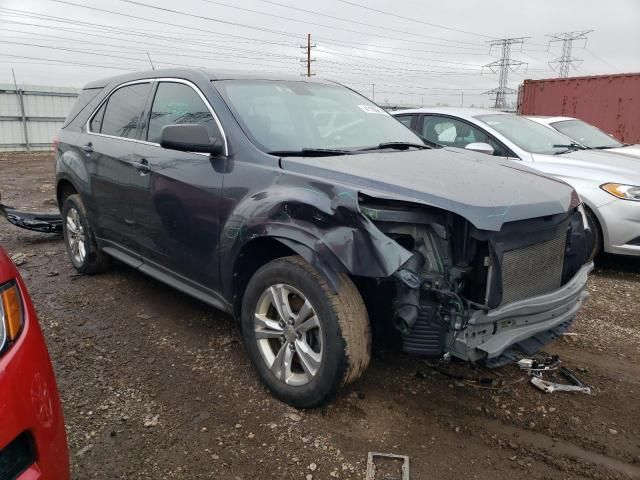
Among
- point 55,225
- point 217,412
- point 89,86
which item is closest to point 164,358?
point 217,412

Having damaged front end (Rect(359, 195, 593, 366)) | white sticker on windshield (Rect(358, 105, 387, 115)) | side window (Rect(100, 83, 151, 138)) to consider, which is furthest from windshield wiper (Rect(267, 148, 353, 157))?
side window (Rect(100, 83, 151, 138))

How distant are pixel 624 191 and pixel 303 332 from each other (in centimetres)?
393

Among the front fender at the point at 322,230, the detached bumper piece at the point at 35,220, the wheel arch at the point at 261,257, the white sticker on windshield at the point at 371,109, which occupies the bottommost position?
the detached bumper piece at the point at 35,220

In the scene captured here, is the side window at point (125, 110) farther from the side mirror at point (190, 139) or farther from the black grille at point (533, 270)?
the black grille at point (533, 270)

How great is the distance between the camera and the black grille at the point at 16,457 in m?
1.51

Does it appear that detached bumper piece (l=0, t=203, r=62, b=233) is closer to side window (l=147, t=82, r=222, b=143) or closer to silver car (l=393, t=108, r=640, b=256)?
side window (l=147, t=82, r=222, b=143)

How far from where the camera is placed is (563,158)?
5562 millimetres

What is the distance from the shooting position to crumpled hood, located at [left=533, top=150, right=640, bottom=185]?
203 inches

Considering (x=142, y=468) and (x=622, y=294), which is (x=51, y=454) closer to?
(x=142, y=468)

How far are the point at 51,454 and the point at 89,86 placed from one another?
4089 millimetres

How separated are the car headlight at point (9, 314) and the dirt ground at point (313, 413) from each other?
96 cm

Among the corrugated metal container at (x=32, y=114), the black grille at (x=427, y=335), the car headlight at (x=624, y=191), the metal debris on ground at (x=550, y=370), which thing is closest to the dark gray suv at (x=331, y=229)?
the black grille at (x=427, y=335)

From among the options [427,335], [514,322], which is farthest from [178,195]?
[514,322]

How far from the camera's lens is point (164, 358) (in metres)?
3.40
